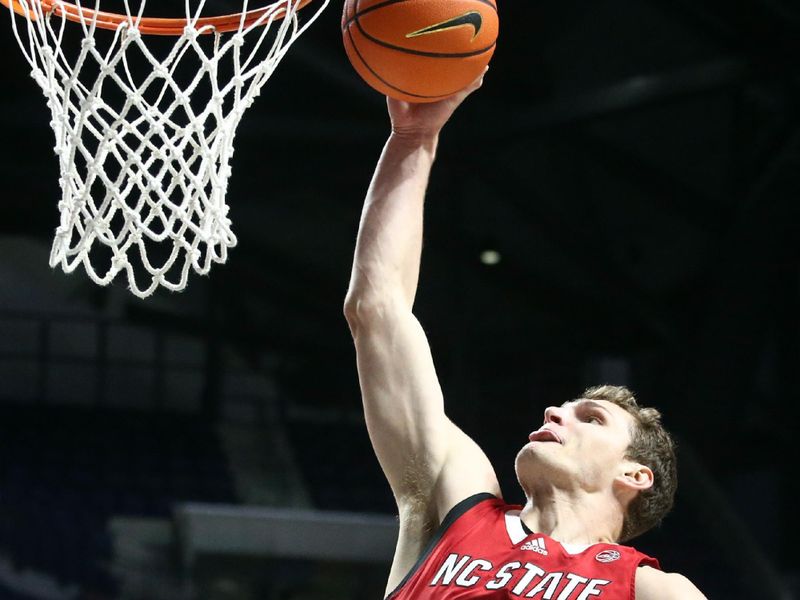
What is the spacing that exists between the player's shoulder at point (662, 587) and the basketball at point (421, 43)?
94cm

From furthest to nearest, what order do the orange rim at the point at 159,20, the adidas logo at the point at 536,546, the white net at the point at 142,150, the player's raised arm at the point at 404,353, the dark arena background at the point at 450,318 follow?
1. the dark arena background at the point at 450,318
2. the orange rim at the point at 159,20
3. the white net at the point at 142,150
4. the player's raised arm at the point at 404,353
5. the adidas logo at the point at 536,546

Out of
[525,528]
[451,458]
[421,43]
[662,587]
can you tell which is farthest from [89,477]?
[662,587]

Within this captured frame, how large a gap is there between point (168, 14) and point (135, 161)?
3871 millimetres

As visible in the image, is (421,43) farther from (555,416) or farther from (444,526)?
(444,526)

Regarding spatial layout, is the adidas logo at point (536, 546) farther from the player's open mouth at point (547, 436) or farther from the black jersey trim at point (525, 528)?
the player's open mouth at point (547, 436)

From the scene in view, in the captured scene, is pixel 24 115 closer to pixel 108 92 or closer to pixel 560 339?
pixel 108 92

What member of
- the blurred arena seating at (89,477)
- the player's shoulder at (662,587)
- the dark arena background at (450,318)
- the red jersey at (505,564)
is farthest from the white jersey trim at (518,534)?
the blurred arena seating at (89,477)

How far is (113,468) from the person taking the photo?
24.9 feet

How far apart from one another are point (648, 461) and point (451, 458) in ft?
1.26

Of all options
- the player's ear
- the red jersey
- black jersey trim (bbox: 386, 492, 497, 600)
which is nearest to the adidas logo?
the red jersey

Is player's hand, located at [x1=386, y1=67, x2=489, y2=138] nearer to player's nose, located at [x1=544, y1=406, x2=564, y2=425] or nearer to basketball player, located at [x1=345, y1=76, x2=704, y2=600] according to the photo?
basketball player, located at [x1=345, y1=76, x2=704, y2=600]

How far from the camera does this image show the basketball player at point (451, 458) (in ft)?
6.86

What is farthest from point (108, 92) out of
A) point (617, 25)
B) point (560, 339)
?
point (560, 339)

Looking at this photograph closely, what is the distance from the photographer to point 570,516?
2.20m
